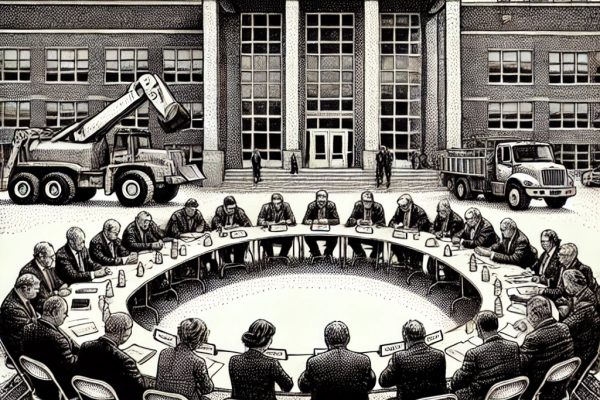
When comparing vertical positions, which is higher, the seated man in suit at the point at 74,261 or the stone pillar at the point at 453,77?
the stone pillar at the point at 453,77

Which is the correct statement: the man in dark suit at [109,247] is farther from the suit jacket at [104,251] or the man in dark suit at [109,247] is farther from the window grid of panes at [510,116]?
the window grid of panes at [510,116]

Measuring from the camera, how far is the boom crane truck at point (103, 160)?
214 inches

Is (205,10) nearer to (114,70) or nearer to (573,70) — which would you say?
(114,70)

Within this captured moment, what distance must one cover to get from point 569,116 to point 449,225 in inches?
59.9

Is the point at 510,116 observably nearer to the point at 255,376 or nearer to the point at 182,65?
the point at 182,65

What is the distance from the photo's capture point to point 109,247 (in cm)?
564

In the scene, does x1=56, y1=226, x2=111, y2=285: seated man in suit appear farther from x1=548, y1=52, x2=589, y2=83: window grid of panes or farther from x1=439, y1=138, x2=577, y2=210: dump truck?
x1=548, y1=52, x2=589, y2=83: window grid of panes

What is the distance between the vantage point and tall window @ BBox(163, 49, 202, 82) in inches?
215

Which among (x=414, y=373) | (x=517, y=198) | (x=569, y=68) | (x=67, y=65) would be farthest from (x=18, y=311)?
(x=569, y=68)

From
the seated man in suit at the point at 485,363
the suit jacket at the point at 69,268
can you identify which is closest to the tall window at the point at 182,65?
the suit jacket at the point at 69,268

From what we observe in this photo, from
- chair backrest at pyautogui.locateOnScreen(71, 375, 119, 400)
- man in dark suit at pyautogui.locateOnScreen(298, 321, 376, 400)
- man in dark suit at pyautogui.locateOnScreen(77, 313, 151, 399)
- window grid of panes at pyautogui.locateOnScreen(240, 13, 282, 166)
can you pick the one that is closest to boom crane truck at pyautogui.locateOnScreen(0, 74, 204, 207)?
window grid of panes at pyautogui.locateOnScreen(240, 13, 282, 166)

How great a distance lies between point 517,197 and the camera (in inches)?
223

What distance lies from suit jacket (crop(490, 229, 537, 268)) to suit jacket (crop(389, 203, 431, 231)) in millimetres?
723

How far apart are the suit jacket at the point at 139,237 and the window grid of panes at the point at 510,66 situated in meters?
3.52
